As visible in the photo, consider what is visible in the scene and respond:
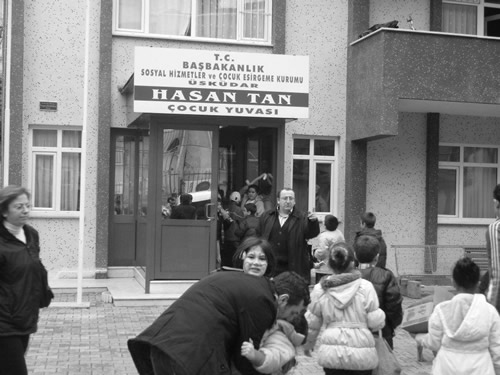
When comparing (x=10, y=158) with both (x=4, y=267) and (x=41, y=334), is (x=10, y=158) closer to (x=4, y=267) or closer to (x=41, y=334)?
(x=41, y=334)

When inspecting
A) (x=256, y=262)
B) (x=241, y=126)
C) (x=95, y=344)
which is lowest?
(x=95, y=344)

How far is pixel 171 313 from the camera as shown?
11.9ft

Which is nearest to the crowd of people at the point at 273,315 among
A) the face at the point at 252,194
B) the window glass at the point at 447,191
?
the face at the point at 252,194

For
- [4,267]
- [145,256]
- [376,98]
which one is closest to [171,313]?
[4,267]

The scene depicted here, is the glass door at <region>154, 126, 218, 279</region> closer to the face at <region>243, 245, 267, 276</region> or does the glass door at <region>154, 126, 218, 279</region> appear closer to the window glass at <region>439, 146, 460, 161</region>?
the window glass at <region>439, 146, 460, 161</region>

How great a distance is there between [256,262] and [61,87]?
10.6 metres

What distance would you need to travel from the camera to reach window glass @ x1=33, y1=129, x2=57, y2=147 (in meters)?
14.2

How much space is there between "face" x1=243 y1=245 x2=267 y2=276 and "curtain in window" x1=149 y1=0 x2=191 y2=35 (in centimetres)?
1121

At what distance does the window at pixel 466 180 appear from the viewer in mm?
16141

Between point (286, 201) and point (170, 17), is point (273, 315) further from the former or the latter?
point (170, 17)

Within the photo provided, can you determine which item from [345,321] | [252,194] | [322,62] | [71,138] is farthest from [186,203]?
[345,321]

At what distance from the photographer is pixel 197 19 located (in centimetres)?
1520

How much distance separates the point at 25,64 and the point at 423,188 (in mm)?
7872

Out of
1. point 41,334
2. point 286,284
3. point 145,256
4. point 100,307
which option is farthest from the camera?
point 145,256
